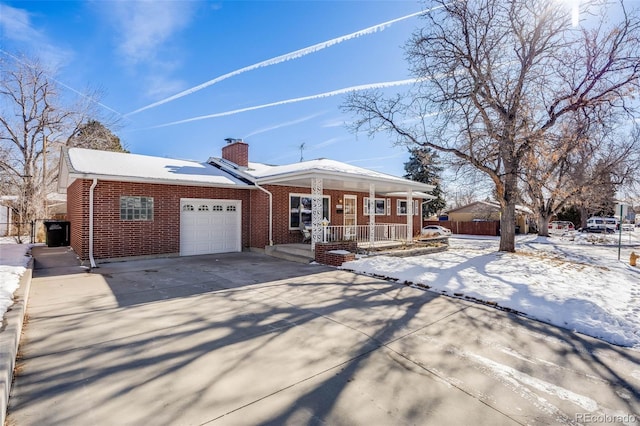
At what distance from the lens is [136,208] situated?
411 inches

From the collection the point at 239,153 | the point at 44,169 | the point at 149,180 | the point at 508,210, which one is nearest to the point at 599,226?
the point at 508,210

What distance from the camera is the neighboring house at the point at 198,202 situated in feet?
32.1

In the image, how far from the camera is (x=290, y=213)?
44.3 ft

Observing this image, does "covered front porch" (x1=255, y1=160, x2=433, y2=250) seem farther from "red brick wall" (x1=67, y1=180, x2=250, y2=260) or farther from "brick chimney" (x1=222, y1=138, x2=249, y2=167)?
"red brick wall" (x1=67, y1=180, x2=250, y2=260)

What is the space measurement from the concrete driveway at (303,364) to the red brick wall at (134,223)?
412 centimetres

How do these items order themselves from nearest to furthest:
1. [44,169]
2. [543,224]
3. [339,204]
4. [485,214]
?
1. [339,204]
2. [44,169]
3. [543,224]
4. [485,214]

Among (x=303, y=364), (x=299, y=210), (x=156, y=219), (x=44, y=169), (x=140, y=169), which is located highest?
(x=44, y=169)

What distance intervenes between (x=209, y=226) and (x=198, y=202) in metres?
1.05

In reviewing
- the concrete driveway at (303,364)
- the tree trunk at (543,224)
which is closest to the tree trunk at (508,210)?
the concrete driveway at (303,364)

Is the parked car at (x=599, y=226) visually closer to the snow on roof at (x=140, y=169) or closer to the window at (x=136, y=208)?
the snow on roof at (x=140, y=169)

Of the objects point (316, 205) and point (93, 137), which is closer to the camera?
point (316, 205)

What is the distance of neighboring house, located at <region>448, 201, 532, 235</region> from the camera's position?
3247cm

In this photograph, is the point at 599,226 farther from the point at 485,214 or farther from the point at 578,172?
the point at 578,172

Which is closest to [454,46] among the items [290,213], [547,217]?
[290,213]
